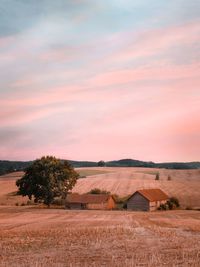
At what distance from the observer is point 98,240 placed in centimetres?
3844

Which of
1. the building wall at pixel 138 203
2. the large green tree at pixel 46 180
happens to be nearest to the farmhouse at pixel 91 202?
the large green tree at pixel 46 180

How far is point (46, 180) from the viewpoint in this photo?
107875 mm

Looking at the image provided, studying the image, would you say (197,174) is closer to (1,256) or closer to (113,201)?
(113,201)

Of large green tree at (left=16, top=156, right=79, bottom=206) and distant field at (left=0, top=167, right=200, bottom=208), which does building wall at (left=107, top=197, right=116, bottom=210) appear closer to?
distant field at (left=0, top=167, right=200, bottom=208)

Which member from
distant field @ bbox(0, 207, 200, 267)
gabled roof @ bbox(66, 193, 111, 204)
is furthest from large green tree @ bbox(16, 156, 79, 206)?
distant field @ bbox(0, 207, 200, 267)

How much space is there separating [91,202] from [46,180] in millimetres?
11379

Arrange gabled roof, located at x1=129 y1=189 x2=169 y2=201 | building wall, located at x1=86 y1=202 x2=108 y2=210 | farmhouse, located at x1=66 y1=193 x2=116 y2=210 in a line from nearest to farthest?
gabled roof, located at x1=129 y1=189 x2=169 y2=201 < building wall, located at x1=86 y1=202 x2=108 y2=210 < farmhouse, located at x1=66 y1=193 x2=116 y2=210

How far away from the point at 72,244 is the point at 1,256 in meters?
6.93

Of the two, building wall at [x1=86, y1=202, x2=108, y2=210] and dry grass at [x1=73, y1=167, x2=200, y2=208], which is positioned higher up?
dry grass at [x1=73, y1=167, x2=200, y2=208]

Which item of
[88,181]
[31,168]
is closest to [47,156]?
[31,168]

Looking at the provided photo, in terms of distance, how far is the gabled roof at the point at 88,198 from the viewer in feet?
360

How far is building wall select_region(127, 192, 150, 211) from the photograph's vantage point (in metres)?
107

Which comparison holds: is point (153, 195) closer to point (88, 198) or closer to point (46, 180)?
point (88, 198)

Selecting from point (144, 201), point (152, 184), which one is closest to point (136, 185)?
point (152, 184)
